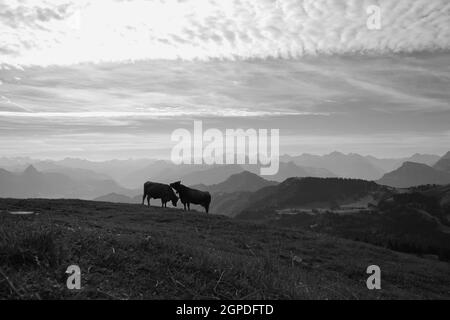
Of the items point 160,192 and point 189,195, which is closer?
point 189,195

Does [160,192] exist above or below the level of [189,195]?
above

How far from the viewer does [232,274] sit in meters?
7.32

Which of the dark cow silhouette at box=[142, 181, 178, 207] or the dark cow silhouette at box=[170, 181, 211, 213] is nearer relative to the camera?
the dark cow silhouette at box=[170, 181, 211, 213]

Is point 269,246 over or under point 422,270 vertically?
over

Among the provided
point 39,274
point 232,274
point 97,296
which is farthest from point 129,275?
point 232,274

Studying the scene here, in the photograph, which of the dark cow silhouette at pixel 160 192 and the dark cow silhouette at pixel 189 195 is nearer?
the dark cow silhouette at pixel 189 195

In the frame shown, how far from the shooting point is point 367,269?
18.6 meters

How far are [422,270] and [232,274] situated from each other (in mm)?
21440
